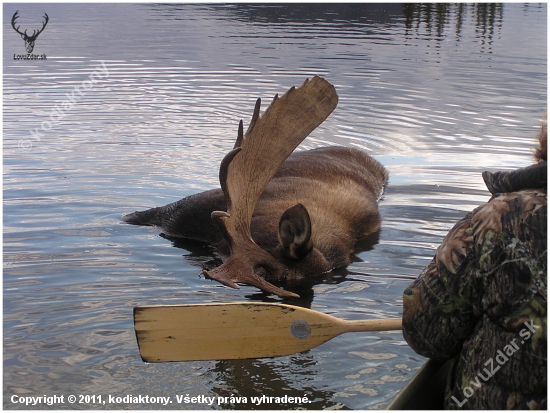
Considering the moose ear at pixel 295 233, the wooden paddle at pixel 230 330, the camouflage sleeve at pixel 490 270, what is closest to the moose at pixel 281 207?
the moose ear at pixel 295 233

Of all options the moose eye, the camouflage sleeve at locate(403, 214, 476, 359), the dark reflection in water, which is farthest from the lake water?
the camouflage sleeve at locate(403, 214, 476, 359)

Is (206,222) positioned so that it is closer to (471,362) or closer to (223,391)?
(223,391)

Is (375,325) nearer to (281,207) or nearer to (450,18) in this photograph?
(281,207)

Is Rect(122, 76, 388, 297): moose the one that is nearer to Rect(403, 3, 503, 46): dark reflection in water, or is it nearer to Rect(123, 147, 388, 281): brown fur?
Rect(123, 147, 388, 281): brown fur

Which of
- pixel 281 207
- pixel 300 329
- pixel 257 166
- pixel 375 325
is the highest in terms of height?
pixel 257 166

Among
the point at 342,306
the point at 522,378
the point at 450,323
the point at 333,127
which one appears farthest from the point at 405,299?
Result: the point at 333,127

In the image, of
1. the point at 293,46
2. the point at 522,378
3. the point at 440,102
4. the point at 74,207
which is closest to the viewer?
the point at 522,378

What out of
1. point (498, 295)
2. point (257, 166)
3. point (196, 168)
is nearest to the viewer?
point (498, 295)

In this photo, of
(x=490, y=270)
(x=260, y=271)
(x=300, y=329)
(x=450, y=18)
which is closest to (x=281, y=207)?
(x=260, y=271)
